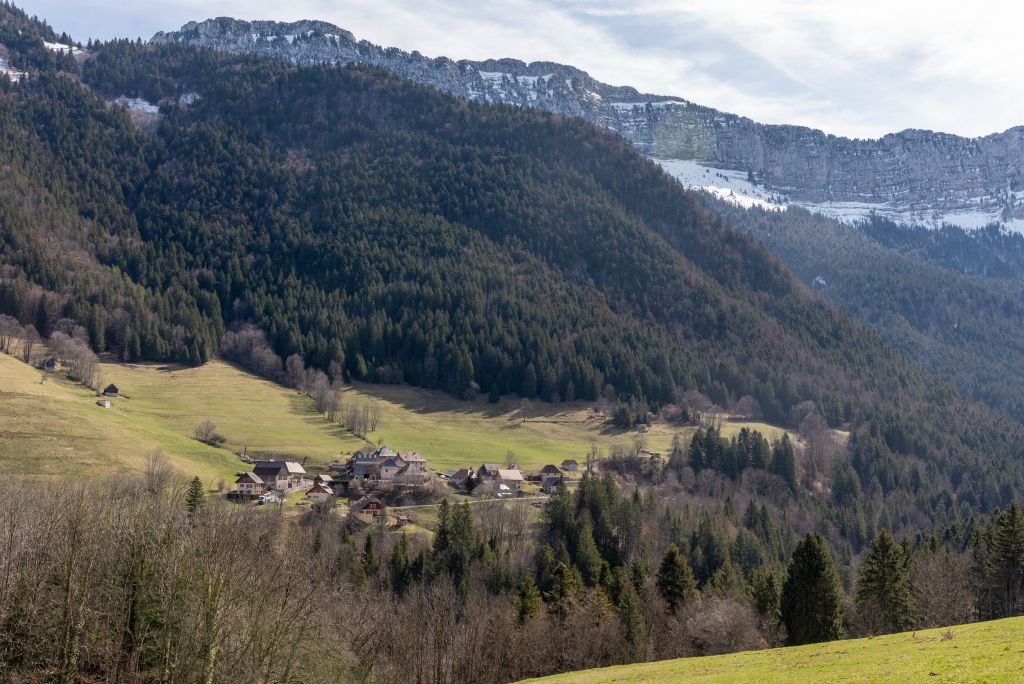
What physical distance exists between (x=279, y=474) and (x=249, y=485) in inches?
273

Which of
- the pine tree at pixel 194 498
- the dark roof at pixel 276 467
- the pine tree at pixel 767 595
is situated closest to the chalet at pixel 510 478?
the dark roof at pixel 276 467

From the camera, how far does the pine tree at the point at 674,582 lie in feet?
263

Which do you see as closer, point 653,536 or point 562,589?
point 562,589

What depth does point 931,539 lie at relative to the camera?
92.7 meters

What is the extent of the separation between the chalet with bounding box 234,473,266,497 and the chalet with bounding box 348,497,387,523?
12275 mm

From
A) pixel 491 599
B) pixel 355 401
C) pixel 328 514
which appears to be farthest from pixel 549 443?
pixel 491 599

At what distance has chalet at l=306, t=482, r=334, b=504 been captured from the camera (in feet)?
380

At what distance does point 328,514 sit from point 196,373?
92691mm

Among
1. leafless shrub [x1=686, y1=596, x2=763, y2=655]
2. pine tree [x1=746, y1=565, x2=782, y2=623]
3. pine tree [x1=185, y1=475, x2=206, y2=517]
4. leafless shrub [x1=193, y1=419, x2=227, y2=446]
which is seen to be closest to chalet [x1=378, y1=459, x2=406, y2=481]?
leafless shrub [x1=193, y1=419, x2=227, y2=446]

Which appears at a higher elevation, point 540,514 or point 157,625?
point 157,625

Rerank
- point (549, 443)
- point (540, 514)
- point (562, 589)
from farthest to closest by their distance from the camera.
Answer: point (549, 443)
point (540, 514)
point (562, 589)

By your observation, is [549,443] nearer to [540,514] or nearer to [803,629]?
[540,514]

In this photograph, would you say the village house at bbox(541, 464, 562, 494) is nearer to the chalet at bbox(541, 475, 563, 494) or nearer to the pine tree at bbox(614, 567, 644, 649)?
the chalet at bbox(541, 475, 563, 494)

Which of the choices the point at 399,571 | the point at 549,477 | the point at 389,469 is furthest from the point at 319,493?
the point at 549,477
